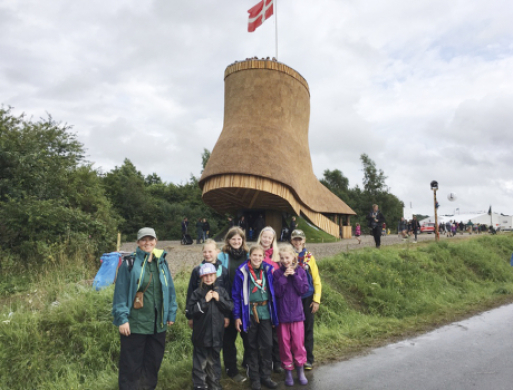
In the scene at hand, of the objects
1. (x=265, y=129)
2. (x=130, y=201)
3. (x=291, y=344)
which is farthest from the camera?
(x=130, y=201)

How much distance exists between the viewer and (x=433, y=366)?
3832mm

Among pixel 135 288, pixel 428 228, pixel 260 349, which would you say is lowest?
pixel 260 349

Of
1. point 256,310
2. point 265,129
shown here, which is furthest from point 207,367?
point 265,129

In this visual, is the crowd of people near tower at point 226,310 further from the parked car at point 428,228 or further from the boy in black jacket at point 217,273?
the parked car at point 428,228

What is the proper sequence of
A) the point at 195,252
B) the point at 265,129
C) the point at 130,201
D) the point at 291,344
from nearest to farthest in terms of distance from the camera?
the point at 291,344 < the point at 195,252 < the point at 265,129 < the point at 130,201

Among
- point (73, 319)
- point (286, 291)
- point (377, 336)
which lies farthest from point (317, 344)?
point (73, 319)

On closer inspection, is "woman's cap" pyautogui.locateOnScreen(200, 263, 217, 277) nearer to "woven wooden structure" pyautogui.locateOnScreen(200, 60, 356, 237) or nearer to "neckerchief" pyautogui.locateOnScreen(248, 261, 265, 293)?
"neckerchief" pyautogui.locateOnScreen(248, 261, 265, 293)

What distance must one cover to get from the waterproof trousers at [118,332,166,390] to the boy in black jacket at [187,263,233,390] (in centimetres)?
34

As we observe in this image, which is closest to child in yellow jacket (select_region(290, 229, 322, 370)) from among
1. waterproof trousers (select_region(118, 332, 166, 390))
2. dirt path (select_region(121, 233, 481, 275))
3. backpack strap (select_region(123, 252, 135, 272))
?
waterproof trousers (select_region(118, 332, 166, 390))

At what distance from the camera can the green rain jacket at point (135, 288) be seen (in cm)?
321

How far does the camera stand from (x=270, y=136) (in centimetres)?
1684

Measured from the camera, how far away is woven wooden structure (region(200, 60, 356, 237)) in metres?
15.7

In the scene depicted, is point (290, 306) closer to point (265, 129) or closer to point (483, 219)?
point (265, 129)

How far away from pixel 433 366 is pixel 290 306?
63.1 inches
